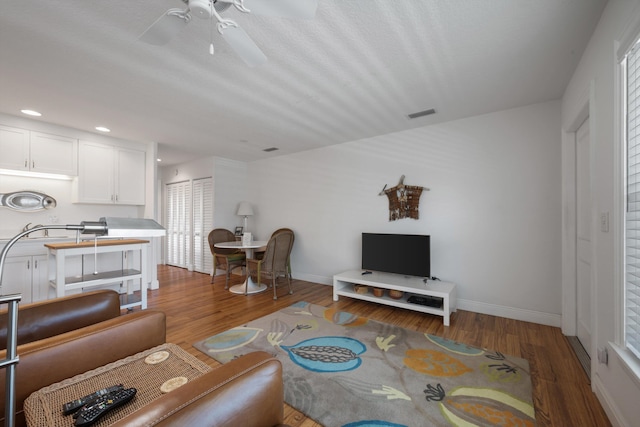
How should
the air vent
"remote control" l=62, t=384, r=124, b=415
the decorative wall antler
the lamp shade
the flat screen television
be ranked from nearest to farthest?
"remote control" l=62, t=384, r=124, b=415 < the air vent < the flat screen television < the decorative wall antler < the lamp shade

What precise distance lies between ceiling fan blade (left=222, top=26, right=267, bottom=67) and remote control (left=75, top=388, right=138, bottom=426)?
1733 mm

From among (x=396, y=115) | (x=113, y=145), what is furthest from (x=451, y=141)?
(x=113, y=145)

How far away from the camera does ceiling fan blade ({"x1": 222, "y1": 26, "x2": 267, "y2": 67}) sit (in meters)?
1.46

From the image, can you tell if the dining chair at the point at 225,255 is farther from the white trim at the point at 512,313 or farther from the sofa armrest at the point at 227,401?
the sofa armrest at the point at 227,401

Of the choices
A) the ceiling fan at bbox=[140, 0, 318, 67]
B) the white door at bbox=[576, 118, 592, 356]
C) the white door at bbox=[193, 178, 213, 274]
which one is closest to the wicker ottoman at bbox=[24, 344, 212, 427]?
the ceiling fan at bbox=[140, 0, 318, 67]

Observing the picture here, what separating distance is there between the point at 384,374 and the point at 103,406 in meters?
1.77

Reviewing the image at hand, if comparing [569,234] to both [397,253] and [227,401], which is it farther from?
[227,401]

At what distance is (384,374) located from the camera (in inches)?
79.7

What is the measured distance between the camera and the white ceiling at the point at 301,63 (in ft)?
5.49

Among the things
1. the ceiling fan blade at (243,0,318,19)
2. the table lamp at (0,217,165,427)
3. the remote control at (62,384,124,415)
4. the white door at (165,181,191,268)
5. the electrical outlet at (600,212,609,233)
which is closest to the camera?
the table lamp at (0,217,165,427)

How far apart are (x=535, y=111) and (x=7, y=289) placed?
21.2ft

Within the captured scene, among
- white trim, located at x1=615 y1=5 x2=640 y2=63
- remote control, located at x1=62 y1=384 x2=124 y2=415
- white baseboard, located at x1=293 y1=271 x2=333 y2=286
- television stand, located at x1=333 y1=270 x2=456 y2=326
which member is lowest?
white baseboard, located at x1=293 y1=271 x2=333 y2=286

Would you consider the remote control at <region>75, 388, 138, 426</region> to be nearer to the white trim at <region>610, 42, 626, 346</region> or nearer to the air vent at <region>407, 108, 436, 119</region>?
the white trim at <region>610, 42, 626, 346</region>

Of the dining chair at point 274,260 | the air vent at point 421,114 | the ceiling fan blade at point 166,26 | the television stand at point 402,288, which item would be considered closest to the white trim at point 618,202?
the television stand at point 402,288
